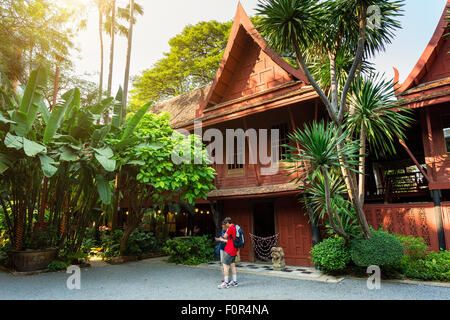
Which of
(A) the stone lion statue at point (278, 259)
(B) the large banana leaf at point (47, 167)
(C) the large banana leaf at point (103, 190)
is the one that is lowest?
(A) the stone lion statue at point (278, 259)

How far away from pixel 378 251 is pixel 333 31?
19.9 ft

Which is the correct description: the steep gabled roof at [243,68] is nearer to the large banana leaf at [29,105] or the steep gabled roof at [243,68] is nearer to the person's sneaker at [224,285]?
the large banana leaf at [29,105]

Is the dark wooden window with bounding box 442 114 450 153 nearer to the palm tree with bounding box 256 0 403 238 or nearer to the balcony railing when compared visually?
the palm tree with bounding box 256 0 403 238

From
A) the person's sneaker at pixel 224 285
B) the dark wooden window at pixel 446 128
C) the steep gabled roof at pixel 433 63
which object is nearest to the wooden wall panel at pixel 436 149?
the dark wooden window at pixel 446 128

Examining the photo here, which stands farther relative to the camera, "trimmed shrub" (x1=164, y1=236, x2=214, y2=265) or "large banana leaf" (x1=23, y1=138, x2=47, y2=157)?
"trimmed shrub" (x1=164, y1=236, x2=214, y2=265)

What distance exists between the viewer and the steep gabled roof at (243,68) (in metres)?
11.1

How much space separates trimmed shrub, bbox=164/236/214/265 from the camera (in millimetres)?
10961

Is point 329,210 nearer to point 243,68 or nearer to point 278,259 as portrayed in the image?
point 278,259

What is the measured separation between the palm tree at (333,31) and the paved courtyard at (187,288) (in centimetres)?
168

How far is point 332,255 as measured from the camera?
7.80 meters

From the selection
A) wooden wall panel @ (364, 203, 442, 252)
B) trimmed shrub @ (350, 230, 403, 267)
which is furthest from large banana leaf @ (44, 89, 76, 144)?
wooden wall panel @ (364, 203, 442, 252)

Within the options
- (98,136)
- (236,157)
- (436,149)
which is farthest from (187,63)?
(436,149)

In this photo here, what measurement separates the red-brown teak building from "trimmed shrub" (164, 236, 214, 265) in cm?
151
